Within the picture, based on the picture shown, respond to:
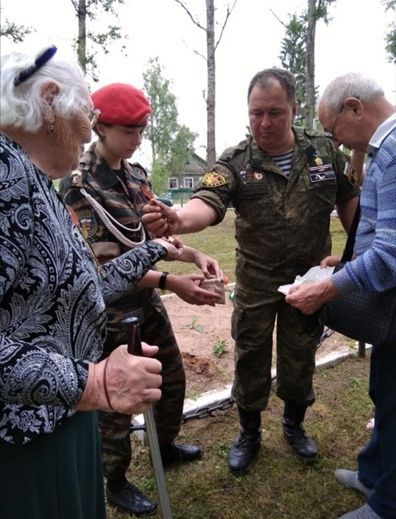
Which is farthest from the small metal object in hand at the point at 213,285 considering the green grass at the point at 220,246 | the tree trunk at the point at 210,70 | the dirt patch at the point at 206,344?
the tree trunk at the point at 210,70

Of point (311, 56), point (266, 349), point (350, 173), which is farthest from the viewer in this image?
point (311, 56)

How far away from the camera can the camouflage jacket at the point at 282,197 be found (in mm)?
2691

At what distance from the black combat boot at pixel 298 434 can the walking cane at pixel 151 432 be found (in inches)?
51.8

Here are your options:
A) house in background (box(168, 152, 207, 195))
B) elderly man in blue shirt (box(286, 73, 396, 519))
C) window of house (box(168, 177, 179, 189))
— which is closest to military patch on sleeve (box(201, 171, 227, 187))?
elderly man in blue shirt (box(286, 73, 396, 519))

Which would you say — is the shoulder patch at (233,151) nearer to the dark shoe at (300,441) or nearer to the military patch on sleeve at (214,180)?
the military patch on sleeve at (214,180)

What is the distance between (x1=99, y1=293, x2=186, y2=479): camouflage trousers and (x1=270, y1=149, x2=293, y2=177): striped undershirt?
3.57 ft

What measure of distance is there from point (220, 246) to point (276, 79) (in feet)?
25.7

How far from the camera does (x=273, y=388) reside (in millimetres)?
3795

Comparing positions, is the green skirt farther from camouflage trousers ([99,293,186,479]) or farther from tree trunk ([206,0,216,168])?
tree trunk ([206,0,216,168])

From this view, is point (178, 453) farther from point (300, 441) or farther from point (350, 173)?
point (350, 173)

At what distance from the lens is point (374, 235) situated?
195 centimetres

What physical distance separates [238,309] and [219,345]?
164 cm

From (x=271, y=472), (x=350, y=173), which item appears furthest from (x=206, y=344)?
(x=350, y=173)

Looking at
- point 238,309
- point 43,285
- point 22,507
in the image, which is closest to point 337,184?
point 238,309
